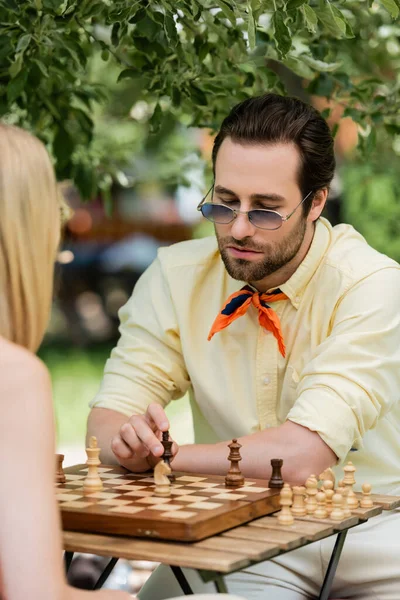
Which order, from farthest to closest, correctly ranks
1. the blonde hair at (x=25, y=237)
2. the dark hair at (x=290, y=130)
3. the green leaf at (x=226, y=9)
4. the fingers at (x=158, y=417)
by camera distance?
the dark hair at (x=290, y=130) → the green leaf at (x=226, y=9) → the fingers at (x=158, y=417) → the blonde hair at (x=25, y=237)

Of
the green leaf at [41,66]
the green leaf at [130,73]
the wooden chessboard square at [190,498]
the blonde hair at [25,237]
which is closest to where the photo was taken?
the blonde hair at [25,237]

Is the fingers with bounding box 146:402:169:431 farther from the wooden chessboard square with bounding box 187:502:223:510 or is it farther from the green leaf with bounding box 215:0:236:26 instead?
the green leaf with bounding box 215:0:236:26

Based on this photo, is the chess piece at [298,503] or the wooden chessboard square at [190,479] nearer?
the chess piece at [298,503]

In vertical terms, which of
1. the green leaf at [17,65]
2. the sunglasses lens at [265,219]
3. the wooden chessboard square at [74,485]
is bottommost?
the wooden chessboard square at [74,485]

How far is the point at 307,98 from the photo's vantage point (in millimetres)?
6648

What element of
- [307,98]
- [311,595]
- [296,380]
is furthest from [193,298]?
[307,98]

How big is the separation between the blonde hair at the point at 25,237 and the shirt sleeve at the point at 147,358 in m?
1.48

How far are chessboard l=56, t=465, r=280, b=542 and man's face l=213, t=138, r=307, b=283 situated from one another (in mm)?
849

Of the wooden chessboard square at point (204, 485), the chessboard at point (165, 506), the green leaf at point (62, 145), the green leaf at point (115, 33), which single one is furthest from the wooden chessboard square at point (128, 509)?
the green leaf at point (62, 145)

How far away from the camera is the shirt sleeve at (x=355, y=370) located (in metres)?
3.11

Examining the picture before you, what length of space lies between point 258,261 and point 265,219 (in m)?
0.15

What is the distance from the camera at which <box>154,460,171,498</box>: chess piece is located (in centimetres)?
268

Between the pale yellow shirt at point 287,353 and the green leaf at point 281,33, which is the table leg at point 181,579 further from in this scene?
the green leaf at point 281,33

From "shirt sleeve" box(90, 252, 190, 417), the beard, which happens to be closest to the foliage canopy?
the beard
